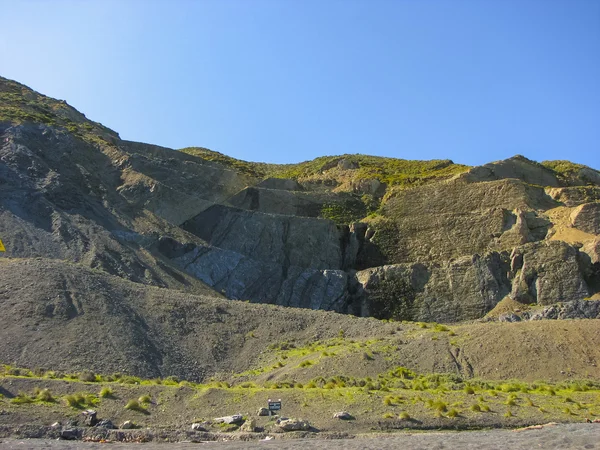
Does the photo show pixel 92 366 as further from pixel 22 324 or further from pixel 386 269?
pixel 386 269

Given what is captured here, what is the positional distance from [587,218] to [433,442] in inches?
1401

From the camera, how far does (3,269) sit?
35.0 meters

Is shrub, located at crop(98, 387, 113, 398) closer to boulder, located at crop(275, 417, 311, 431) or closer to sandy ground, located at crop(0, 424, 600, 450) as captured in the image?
sandy ground, located at crop(0, 424, 600, 450)

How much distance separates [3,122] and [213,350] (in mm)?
35682

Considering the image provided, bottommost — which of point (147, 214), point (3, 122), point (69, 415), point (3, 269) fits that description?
point (69, 415)

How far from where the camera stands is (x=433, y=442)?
17.2 m

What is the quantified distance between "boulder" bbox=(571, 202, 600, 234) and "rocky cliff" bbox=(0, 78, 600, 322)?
0.34 feet

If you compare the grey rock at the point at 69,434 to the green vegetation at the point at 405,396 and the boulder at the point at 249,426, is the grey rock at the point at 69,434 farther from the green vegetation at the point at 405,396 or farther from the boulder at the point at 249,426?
the boulder at the point at 249,426

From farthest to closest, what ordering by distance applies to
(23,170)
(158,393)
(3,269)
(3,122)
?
(3,122) < (23,170) < (3,269) < (158,393)

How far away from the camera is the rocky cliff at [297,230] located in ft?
142

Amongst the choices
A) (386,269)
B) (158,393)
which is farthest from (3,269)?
(386,269)

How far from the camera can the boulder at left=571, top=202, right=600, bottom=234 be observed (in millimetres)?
47875

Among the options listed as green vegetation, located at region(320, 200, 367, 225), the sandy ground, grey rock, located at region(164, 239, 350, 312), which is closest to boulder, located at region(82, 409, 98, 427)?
the sandy ground

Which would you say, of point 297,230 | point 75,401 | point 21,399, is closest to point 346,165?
point 297,230
